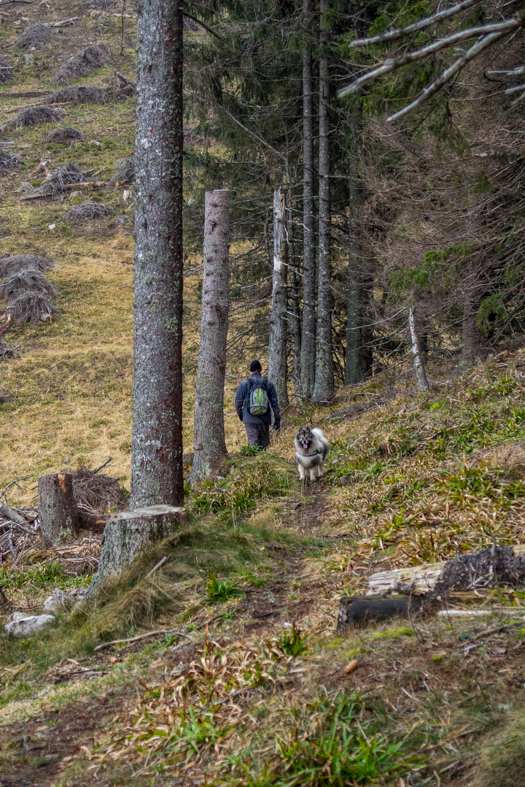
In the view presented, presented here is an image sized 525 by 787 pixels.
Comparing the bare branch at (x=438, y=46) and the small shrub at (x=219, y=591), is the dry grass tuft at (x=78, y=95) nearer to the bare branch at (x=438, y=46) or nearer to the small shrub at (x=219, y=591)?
the small shrub at (x=219, y=591)

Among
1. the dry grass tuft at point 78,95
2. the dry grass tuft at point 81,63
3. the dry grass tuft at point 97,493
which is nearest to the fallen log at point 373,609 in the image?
the dry grass tuft at point 97,493

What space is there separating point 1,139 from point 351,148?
44.5m

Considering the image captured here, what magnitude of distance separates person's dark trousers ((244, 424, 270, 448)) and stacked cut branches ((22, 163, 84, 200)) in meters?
40.4

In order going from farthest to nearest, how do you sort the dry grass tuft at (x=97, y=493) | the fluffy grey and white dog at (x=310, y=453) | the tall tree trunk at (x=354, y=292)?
the tall tree trunk at (x=354, y=292) < the dry grass tuft at (x=97, y=493) < the fluffy grey and white dog at (x=310, y=453)

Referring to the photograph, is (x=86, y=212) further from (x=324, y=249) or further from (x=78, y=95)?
(x=324, y=249)

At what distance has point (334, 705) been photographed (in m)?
2.91

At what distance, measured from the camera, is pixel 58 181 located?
4650cm

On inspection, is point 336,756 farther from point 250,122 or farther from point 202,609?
point 250,122

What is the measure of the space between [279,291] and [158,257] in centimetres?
1200

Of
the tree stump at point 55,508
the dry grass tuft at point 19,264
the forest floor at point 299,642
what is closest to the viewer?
the forest floor at point 299,642

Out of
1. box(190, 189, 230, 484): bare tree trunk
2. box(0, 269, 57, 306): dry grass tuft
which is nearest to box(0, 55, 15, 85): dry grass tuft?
box(0, 269, 57, 306): dry grass tuft

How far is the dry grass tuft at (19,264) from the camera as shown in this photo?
118ft

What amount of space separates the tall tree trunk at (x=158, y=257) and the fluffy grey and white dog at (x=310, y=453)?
3082mm

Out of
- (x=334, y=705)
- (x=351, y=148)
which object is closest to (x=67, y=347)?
(x=351, y=148)
